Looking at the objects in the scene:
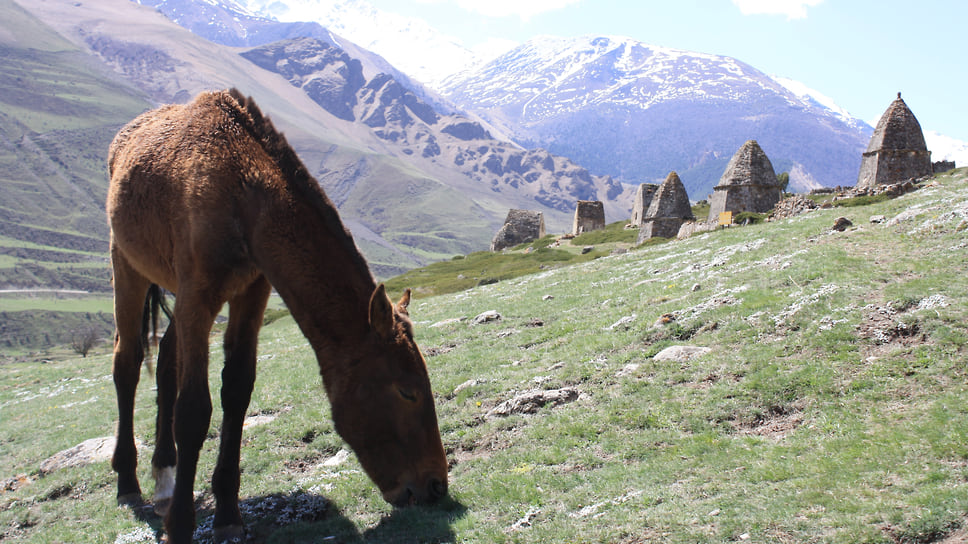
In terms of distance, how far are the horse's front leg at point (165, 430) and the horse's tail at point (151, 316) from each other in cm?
135

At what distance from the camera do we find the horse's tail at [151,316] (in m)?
10.8

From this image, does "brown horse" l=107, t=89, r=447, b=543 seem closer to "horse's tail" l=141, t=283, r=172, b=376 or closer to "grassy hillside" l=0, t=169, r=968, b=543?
"grassy hillside" l=0, t=169, r=968, b=543

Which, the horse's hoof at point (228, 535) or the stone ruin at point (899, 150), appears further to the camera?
the stone ruin at point (899, 150)

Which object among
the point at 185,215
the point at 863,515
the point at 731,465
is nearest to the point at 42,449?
the point at 185,215

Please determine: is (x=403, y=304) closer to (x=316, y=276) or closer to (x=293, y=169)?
(x=316, y=276)

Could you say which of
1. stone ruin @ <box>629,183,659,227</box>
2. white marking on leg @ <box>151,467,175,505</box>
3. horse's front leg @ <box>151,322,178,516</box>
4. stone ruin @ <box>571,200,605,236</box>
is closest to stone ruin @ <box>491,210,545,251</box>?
stone ruin @ <box>571,200,605,236</box>

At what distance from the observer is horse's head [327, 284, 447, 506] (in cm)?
678

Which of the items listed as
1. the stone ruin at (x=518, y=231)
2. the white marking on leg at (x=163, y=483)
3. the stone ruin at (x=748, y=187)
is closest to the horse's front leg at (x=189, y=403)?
the white marking on leg at (x=163, y=483)

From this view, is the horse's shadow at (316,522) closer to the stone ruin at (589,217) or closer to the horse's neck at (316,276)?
the horse's neck at (316,276)

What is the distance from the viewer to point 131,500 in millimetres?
9555

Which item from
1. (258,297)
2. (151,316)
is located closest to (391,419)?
(258,297)

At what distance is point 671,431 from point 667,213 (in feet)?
149

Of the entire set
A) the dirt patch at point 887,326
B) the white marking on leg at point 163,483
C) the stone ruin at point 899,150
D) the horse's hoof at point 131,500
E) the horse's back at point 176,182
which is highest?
the stone ruin at point 899,150

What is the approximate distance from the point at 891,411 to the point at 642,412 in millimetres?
3451
